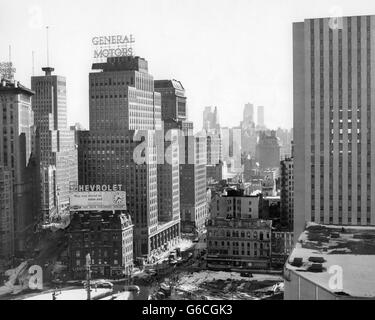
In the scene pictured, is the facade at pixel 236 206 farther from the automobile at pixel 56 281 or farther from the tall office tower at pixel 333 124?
the automobile at pixel 56 281

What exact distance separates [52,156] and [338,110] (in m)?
16.7

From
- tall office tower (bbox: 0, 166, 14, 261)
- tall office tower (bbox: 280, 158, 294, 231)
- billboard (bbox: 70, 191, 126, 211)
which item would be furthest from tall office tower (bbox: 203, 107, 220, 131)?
tall office tower (bbox: 0, 166, 14, 261)

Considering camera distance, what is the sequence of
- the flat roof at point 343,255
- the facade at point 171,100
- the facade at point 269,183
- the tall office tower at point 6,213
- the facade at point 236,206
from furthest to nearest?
the facade at point 171,100 → the facade at point 269,183 → the tall office tower at point 6,213 → the facade at point 236,206 → the flat roof at point 343,255

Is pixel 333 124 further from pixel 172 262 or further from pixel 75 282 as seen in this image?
pixel 75 282

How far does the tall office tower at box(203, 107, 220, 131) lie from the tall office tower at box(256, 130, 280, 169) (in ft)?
3.56

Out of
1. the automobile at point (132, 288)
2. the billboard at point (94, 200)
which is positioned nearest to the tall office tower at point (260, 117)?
the automobile at point (132, 288)

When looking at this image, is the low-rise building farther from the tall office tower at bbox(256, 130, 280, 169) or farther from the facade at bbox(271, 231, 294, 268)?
the tall office tower at bbox(256, 130, 280, 169)

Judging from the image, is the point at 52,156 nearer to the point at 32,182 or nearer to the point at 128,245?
the point at 32,182

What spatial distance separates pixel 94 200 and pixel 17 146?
19.7 ft

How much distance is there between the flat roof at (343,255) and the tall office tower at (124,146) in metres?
9.16

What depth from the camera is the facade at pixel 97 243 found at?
43.8 ft

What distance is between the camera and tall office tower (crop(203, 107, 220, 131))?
9934 mm

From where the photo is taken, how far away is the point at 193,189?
18.7m
